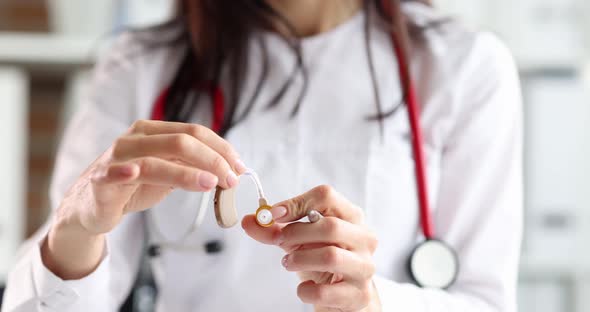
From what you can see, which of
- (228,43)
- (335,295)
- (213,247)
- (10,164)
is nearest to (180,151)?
(335,295)

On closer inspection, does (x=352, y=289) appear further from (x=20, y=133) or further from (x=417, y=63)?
(x=20, y=133)

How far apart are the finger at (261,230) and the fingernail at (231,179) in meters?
0.05

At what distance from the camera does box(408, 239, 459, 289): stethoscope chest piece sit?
101 centimetres

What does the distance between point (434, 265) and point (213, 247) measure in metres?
0.29

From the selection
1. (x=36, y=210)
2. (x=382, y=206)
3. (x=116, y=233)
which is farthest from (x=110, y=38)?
(x=382, y=206)

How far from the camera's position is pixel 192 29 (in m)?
1.15

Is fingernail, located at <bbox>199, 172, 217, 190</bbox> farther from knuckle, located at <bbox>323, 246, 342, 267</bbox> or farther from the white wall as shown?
the white wall

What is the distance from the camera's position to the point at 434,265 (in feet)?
3.30

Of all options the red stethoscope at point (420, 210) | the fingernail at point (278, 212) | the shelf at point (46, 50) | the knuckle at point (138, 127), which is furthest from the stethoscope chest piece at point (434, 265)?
the shelf at point (46, 50)

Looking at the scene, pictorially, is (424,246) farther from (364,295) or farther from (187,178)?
(187,178)

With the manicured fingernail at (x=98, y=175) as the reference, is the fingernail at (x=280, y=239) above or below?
below

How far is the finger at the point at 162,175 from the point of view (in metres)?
0.70

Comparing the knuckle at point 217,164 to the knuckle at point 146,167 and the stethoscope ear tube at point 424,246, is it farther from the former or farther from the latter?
the stethoscope ear tube at point 424,246

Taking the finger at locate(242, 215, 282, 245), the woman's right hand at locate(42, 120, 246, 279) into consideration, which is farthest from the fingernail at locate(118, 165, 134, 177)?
the finger at locate(242, 215, 282, 245)
